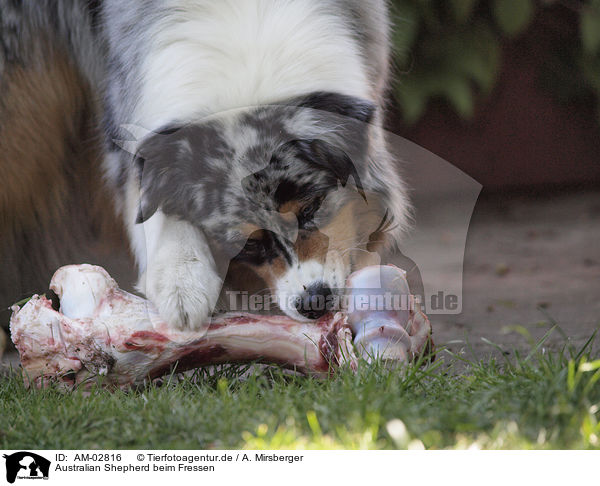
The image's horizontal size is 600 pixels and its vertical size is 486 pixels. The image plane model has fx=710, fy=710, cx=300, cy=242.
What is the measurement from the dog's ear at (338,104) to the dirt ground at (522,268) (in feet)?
2.20

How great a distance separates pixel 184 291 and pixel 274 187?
0.39m

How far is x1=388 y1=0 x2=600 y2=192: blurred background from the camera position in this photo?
9.11 feet

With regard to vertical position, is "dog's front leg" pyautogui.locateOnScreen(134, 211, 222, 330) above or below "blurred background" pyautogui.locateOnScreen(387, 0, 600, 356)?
below

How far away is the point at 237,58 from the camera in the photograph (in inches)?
83.7

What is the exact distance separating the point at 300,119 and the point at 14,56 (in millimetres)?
1097

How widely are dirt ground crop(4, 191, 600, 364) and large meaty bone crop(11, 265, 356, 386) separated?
37 centimetres

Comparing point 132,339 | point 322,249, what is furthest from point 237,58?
point 132,339

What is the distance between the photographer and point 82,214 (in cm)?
275

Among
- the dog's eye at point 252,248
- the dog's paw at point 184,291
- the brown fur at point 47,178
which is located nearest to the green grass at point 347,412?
the dog's paw at point 184,291

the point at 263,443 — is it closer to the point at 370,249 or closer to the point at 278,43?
the point at 370,249

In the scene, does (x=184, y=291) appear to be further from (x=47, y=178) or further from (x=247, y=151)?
(x=47, y=178)
